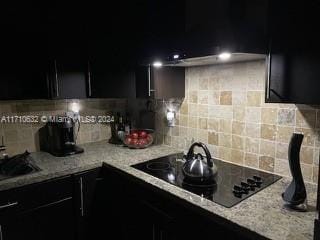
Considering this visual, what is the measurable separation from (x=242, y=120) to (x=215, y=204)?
0.70 metres

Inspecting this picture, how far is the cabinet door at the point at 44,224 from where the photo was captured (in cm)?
146

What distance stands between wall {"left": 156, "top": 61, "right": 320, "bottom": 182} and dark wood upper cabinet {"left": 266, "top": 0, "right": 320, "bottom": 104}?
334mm

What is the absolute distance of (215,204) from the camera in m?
1.17

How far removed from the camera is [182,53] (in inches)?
55.9

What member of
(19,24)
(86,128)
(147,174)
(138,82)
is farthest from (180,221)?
(19,24)

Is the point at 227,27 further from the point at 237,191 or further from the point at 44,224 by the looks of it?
the point at 44,224

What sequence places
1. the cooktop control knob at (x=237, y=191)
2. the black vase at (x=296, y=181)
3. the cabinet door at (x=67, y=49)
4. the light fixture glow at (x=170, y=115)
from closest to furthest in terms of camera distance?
the black vase at (x=296, y=181) → the cooktop control knob at (x=237, y=191) → the cabinet door at (x=67, y=49) → the light fixture glow at (x=170, y=115)

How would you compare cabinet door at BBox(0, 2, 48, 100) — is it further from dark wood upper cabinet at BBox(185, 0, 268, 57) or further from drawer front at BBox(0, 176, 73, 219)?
dark wood upper cabinet at BBox(185, 0, 268, 57)

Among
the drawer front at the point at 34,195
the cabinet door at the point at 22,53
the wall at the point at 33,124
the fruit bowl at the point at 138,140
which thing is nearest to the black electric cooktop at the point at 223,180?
the fruit bowl at the point at 138,140

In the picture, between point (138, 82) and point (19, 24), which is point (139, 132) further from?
point (19, 24)

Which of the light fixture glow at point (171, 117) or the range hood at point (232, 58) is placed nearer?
the range hood at point (232, 58)

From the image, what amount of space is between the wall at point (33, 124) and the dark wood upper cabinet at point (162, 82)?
61 cm

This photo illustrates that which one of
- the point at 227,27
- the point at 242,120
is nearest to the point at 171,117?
the point at 242,120

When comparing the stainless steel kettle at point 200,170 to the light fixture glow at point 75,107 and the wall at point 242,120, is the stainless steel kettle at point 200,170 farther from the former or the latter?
the light fixture glow at point 75,107
